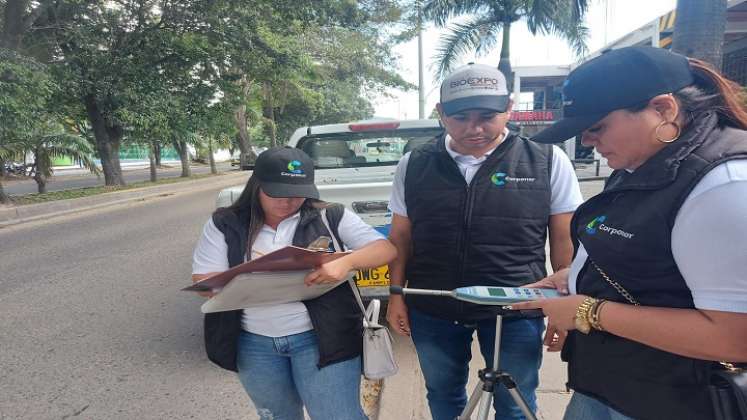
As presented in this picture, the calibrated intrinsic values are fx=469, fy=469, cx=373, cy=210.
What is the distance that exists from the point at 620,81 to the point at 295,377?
1.44 meters

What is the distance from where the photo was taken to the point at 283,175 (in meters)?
1.71

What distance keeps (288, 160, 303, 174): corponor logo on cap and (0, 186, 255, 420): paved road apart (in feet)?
5.70

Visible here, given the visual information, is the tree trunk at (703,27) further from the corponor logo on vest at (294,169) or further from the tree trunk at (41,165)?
the tree trunk at (41,165)

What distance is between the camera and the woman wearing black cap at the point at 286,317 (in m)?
1.71

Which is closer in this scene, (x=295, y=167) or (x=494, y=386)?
(x=494, y=386)

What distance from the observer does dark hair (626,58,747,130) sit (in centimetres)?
105

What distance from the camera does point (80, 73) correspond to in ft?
39.3

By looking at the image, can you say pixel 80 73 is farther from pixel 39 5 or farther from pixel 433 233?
pixel 433 233

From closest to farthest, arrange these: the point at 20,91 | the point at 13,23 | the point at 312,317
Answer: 1. the point at 312,317
2. the point at 20,91
3. the point at 13,23

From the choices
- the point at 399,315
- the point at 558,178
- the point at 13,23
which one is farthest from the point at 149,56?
the point at 558,178

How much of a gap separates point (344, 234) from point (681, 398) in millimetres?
1138

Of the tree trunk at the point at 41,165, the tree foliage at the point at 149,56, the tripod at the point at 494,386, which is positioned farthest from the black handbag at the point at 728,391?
the tree trunk at the point at 41,165

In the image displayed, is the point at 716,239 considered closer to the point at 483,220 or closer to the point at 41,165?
the point at 483,220

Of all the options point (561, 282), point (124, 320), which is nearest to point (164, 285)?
point (124, 320)
